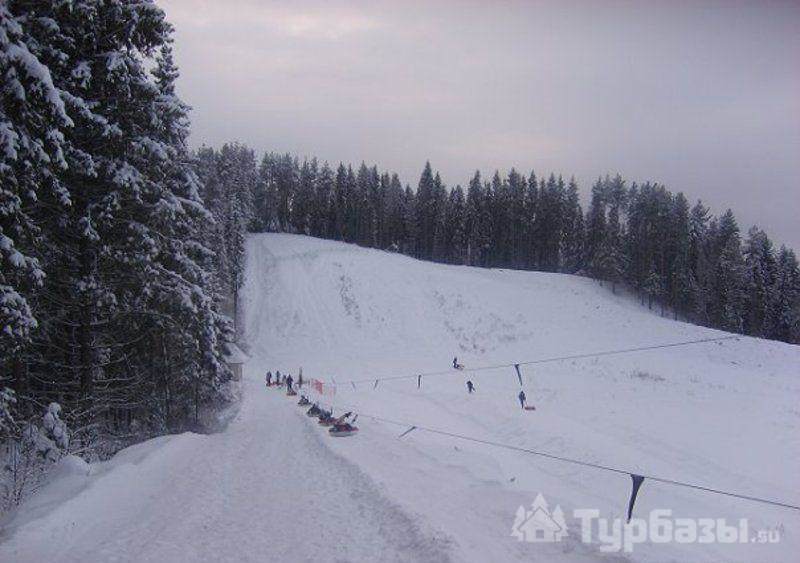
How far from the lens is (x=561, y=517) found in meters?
8.80

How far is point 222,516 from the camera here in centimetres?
895

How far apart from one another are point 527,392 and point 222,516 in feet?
83.5

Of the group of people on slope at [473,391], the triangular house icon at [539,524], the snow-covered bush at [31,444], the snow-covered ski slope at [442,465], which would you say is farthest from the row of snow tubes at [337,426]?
the group of people on slope at [473,391]

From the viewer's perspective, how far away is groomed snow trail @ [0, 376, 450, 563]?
7.33 metres

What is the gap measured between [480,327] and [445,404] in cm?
3124

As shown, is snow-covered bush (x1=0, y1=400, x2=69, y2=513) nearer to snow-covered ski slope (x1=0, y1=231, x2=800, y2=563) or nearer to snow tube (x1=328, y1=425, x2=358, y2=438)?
snow-covered ski slope (x1=0, y1=231, x2=800, y2=563)

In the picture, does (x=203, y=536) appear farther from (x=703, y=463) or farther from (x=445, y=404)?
(x=445, y=404)

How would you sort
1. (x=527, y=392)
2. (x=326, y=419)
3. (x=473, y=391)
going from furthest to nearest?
1. (x=527, y=392)
2. (x=473, y=391)
3. (x=326, y=419)

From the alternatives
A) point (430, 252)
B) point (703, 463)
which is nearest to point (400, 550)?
point (703, 463)

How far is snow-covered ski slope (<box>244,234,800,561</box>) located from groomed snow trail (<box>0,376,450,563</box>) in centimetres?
71

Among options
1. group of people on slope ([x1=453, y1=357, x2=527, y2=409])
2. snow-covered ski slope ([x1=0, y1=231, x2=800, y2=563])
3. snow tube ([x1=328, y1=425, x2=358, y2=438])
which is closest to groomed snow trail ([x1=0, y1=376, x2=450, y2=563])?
snow-covered ski slope ([x1=0, y1=231, x2=800, y2=563])

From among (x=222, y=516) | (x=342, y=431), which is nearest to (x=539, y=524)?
(x=222, y=516)

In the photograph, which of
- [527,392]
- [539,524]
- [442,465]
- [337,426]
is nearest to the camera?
[539,524]

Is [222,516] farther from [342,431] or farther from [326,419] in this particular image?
[326,419]
